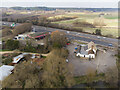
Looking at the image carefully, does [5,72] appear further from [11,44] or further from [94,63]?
[94,63]

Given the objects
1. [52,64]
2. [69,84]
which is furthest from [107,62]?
[52,64]

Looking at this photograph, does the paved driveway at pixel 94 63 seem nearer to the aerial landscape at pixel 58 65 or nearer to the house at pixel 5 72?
the aerial landscape at pixel 58 65

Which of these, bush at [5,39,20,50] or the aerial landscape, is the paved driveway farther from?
bush at [5,39,20,50]

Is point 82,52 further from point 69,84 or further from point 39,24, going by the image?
point 39,24

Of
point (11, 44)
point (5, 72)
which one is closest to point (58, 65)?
point (5, 72)

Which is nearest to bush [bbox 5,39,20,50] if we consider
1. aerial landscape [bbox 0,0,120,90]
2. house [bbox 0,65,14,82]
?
aerial landscape [bbox 0,0,120,90]

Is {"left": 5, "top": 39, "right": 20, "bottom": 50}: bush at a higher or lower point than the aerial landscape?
higher

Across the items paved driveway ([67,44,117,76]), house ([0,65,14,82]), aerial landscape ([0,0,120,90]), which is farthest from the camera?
paved driveway ([67,44,117,76])

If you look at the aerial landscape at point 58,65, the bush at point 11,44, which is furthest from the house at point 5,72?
the bush at point 11,44
